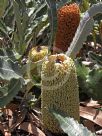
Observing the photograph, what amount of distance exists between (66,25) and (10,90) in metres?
0.34

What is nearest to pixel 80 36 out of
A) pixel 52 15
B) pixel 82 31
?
pixel 82 31

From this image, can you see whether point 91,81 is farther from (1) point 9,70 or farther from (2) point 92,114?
(1) point 9,70

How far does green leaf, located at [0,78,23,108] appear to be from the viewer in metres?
1.21

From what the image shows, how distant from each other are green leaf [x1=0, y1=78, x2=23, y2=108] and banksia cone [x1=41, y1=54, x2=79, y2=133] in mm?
69

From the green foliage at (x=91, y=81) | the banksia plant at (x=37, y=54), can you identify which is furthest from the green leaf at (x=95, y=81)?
the banksia plant at (x=37, y=54)

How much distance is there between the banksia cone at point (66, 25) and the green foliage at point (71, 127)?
37 centimetres

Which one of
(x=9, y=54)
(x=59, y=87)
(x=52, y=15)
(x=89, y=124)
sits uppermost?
(x=52, y=15)

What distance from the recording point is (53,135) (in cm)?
126

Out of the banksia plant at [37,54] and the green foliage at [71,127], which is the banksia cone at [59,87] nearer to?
the green foliage at [71,127]

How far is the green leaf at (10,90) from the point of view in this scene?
121 centimetres

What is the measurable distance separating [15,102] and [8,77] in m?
0.20

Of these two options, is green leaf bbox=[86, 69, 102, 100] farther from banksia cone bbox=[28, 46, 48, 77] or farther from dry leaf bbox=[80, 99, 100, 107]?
banksia cone bbox=[28, 46, 48, 77]

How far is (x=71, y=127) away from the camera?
1141 millimetres

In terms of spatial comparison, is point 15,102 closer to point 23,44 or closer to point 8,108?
→ point 8,108
